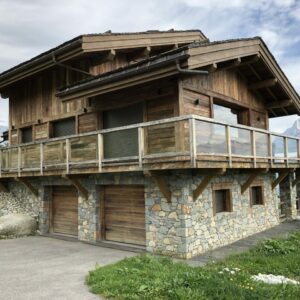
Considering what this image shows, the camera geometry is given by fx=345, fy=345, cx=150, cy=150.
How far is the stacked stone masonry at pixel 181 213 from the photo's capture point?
1038 centimetres

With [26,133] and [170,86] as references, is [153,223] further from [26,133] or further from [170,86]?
[26,133]

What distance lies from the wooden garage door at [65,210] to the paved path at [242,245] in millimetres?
6186

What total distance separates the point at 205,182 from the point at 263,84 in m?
7.18

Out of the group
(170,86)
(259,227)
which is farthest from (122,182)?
(259,227)

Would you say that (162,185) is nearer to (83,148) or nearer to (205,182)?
(205,182)

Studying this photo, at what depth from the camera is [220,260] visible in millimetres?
9672

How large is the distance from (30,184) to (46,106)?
148 inches

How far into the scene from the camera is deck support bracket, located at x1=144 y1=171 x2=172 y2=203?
398 inches

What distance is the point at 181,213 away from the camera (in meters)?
10.3

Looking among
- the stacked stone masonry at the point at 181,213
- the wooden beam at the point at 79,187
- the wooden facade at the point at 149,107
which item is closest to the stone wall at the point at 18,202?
the stacked stone masonry at the point at 181,213

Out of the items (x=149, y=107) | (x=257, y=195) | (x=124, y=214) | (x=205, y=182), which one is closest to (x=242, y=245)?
(x=205, y=182)

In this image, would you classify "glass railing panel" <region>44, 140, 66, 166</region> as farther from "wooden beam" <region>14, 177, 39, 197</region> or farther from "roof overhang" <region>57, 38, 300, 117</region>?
"wooden beam" <region>14, 177, 39, 197</region>

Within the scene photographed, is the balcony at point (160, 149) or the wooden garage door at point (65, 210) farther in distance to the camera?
the wooden garage door at point (65, 210)

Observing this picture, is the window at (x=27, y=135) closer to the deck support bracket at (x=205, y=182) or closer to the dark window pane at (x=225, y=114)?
the dark window pane at (x=225, y=114)
